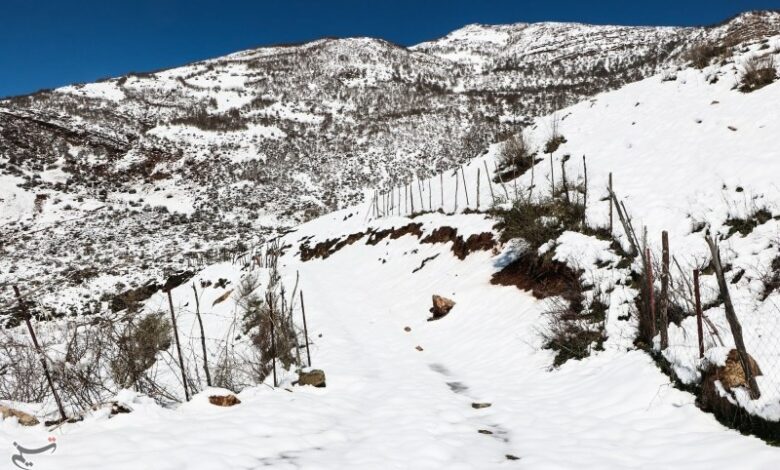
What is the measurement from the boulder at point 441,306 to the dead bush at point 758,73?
581 inches

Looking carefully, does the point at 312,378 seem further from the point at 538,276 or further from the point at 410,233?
the point at 410,233

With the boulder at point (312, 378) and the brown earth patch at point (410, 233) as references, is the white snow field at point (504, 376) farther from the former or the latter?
the brown earth patch at point (410, 233)

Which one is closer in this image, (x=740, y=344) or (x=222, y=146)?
(x=740, y=344)

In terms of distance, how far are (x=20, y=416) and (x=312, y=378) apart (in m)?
3.73

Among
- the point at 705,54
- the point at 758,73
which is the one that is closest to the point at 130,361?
the point at 758,73

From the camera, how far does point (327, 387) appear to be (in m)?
7.35

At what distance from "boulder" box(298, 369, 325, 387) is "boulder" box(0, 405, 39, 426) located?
11.3ft

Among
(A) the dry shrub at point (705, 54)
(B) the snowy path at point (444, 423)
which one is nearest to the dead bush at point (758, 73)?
(A) the dry shrub at point (705, 54)

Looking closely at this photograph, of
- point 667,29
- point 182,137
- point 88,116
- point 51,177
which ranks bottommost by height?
point 51,177

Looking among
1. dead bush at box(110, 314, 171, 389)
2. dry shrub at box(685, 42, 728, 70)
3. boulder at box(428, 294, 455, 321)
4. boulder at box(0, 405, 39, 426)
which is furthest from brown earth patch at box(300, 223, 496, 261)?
dry shrub at box(685, 42, 728, 70)

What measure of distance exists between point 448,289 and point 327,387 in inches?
285

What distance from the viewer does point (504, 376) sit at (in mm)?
7988

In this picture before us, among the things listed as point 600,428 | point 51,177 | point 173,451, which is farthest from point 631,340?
point 51,177

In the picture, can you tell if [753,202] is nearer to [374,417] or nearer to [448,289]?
[448,289]
